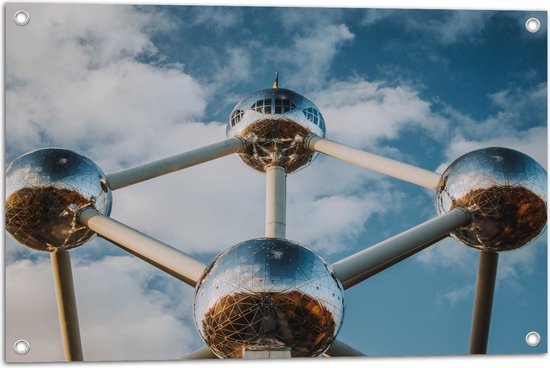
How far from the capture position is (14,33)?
21.2 ft

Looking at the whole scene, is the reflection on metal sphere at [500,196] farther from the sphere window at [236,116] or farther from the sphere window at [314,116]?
the sphere window at [236,116]

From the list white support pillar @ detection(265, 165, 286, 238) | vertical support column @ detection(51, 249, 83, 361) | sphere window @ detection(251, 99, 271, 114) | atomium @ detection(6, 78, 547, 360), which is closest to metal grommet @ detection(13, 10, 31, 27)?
atomium @ detection(6, 78, 547, 360)

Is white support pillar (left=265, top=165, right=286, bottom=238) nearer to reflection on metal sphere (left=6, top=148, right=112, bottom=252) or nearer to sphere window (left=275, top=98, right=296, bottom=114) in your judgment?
sphere window (left=275, top=98, right=296, bottom=114)

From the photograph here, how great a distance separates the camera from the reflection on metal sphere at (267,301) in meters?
5.37

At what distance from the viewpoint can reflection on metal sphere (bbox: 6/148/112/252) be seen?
679cm

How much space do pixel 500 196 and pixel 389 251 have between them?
4.71 ft

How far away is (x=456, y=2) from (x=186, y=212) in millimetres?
2852

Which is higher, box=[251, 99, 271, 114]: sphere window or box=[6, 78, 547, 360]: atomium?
box=[251, 99, 271, 114]: sphere window

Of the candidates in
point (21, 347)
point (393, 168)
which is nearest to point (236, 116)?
point (393, 168)

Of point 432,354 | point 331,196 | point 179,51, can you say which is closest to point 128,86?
point 179,51

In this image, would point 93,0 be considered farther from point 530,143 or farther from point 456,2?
point 530,143

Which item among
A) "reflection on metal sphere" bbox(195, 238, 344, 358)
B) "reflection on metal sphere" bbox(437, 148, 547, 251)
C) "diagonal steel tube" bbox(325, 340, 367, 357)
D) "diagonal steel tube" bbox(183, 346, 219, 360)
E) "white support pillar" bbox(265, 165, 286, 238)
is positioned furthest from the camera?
"white support pillar" bbox(265, 165, 286, 238)

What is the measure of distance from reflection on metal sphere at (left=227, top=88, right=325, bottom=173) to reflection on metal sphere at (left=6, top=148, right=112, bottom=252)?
6.17 ft

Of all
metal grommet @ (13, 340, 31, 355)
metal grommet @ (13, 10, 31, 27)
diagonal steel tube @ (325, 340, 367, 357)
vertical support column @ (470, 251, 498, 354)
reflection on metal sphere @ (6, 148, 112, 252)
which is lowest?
metal grommet @ (13, 340, 31, 355)
